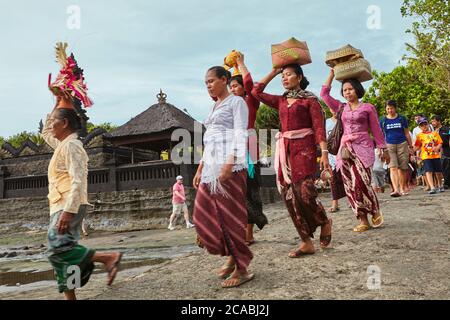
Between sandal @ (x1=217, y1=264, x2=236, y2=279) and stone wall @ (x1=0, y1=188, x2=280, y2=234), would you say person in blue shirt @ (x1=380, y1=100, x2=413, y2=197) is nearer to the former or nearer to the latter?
sandal @ (x1=217, y1=264, x2=236, y2=279)

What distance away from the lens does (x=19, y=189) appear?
18.2 m

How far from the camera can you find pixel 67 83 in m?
3.57

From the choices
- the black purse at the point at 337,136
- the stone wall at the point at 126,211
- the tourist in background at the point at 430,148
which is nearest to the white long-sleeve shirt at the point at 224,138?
the black purse at the point at 337,136

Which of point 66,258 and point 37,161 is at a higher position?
point 37,161

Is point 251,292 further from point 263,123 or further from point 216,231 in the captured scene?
point 263,123

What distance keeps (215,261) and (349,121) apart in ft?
7.46

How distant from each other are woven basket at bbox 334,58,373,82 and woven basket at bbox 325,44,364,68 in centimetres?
7

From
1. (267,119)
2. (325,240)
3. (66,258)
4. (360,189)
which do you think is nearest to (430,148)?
(360,189)

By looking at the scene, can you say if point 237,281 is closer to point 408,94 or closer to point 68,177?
point 68,177

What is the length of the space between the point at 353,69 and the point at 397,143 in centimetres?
Result: 413

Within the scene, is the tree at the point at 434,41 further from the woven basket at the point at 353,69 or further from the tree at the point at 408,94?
the woven basket at the point at 353,69

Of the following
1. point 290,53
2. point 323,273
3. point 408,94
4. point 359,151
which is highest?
point 408,94

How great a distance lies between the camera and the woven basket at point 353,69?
4.82 meters
